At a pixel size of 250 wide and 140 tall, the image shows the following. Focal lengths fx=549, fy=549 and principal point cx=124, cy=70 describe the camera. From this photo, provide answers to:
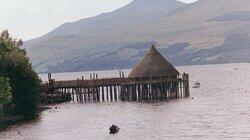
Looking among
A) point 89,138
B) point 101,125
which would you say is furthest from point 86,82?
point 89,138

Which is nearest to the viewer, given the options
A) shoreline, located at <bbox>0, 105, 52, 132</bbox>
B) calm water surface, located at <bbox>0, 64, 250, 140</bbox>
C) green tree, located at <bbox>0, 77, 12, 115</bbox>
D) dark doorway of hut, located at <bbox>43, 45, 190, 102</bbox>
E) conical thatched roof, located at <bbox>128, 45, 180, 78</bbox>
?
calm water surface, located at <bbox>0, 64, 250, 140</bbox>

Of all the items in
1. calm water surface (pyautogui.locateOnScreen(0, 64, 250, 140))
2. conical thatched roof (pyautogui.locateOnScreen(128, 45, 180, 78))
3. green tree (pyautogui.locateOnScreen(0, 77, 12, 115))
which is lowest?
calm water surface (pyautogui.locateOnScreen(0, 64, 250, 140))

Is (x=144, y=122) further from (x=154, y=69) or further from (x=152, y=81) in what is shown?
(x=154, y=69)

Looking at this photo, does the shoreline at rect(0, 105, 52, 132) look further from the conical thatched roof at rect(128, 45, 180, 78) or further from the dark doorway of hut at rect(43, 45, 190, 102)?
the conical thatched roof at rect(128, 45, 180, 78)

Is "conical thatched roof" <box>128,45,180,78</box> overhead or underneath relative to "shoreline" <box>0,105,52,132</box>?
overhead

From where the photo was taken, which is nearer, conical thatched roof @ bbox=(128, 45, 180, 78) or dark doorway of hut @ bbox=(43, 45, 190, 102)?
dark doorway of hut @ bbox=(43, 45, 190, 102)

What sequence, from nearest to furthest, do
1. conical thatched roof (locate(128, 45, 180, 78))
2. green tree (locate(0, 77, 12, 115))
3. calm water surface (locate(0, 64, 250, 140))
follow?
calm water surface (locate(0, 64, 250, 140))
green tree (locate(0, 77, 12, 115))
conical thatched roof (locate(128, 45, 180, 78))

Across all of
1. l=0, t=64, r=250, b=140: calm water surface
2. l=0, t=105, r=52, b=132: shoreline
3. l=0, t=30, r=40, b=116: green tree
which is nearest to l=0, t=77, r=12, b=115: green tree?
l=0, t=105, r=52, b=132: shoreline

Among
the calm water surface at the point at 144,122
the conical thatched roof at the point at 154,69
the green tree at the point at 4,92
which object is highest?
the conical thatched roof at the point at 154,69

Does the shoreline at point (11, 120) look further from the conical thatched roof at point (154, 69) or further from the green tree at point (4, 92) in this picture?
the conical thatched roof at point (154, 69)

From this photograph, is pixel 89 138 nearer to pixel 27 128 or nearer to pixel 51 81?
pixel 27 128

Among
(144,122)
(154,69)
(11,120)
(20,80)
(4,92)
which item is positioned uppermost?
(154,69)

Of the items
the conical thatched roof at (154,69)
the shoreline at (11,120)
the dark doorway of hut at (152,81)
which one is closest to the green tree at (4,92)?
the shoreline at (11,120)

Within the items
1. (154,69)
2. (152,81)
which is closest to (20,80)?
(152,81)
